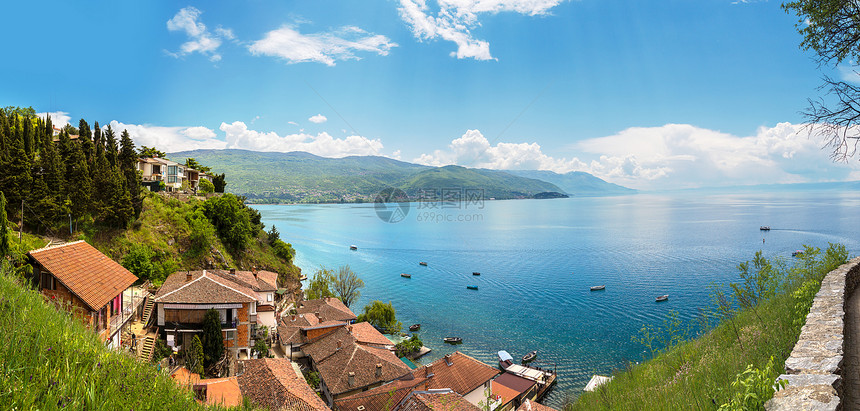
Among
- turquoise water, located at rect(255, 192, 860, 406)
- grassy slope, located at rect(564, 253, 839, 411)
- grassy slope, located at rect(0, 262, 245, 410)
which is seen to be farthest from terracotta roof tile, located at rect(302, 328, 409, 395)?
grassy slope, located at rect(0, 262, 245, 410)

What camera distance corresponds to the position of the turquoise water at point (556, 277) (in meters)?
32.4

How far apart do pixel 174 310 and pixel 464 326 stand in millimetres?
24892

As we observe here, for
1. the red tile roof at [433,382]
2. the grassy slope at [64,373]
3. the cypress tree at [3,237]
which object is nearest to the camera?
the grassy slope at [64,373]

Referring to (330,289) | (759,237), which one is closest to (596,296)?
(330,289)

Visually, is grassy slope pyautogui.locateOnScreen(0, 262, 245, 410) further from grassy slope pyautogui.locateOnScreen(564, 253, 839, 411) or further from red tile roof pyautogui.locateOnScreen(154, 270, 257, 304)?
red tile roof pyautogui.locateOnScreen(154, 270, 257, 304)

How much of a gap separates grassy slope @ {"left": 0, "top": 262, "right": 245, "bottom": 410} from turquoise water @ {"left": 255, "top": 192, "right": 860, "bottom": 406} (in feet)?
57.4

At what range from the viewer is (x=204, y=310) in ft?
65.2

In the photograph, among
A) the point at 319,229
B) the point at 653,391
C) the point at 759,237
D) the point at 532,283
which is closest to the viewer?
the point at 653,391

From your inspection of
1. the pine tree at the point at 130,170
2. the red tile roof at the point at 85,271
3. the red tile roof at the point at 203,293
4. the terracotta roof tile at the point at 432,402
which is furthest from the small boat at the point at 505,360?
the pine tree at the point at 130,170

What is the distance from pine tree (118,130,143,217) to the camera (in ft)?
95.3

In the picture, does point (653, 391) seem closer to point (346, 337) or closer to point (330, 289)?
point (346, 337)

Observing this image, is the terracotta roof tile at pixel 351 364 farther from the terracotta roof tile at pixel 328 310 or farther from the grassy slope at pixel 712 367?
the grassy slope at pixel 712 367

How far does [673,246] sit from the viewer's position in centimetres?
6819

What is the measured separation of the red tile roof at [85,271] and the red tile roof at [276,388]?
635cm
